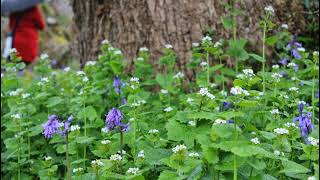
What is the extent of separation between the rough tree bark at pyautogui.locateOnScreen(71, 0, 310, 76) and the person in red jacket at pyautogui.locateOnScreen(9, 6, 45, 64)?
2.10 meters

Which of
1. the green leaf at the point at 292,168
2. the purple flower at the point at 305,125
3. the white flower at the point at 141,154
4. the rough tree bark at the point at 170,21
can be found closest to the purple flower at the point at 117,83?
the rough tree bark at the point at 170,21

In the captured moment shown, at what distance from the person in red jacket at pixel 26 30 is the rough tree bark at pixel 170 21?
2.10 m

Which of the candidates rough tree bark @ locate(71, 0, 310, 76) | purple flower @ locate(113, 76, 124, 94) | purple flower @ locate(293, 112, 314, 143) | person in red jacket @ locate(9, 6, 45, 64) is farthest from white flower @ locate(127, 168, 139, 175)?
person in red jacket @ locate(9, 6, 45, 64)

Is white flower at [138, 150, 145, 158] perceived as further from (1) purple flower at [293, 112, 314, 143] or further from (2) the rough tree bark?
(2) the rough tree bark

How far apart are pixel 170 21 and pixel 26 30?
2.81m

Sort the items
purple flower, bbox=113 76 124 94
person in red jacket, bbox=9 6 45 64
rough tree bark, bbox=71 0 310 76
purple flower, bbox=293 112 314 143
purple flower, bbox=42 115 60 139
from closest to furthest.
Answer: purple flower, bbox=42 115 60 139, purple flower, bbox=293 112 314 143, purple flower, bbox=113 76 124 94, rough tree bark, bbox=71 0 310 76, person in red jacket, bbox=9 6 45 64

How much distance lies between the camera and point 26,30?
269 inches

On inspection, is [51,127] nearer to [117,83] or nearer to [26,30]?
[117,83]

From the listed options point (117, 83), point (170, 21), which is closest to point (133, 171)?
point (117, 83)

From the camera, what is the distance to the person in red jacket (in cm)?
677

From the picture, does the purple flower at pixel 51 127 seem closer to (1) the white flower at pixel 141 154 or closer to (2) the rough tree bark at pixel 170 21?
(1) the white flower at pixel 141 154

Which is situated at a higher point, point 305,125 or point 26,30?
point 305,125

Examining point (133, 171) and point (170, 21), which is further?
point (170, 21)

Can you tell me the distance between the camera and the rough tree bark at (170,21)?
4.45 meters
